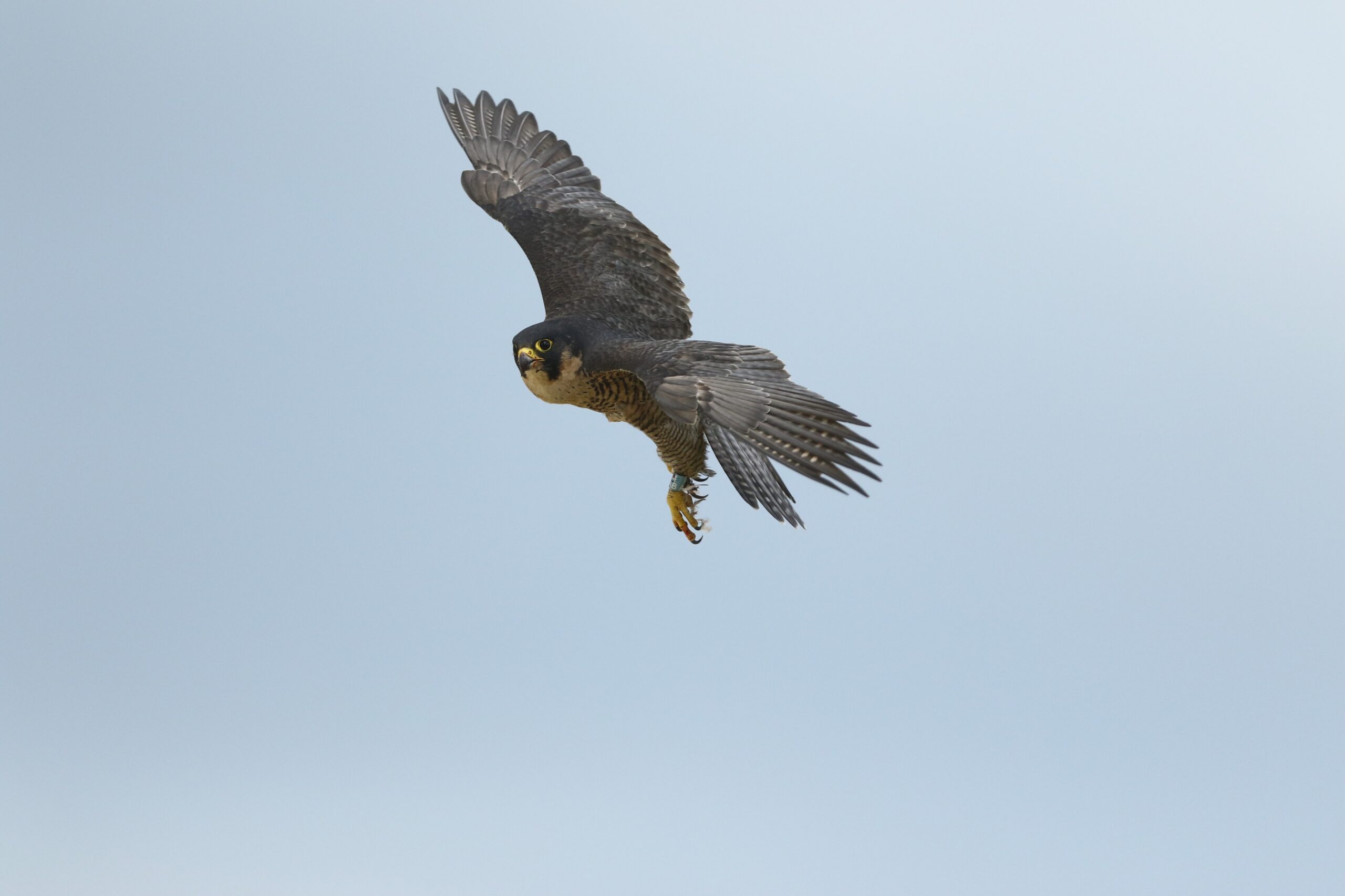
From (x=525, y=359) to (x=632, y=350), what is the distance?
725 millimetres

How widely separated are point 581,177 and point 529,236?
97 cm

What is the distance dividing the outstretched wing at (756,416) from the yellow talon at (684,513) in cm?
141

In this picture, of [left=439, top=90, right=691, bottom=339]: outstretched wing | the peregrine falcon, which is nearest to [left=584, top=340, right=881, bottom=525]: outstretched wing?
the peregrine falcon

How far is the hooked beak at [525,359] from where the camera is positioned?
27.0ft

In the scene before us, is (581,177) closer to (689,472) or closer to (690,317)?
(690,317)

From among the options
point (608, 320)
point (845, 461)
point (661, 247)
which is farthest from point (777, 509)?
point (661, 247)

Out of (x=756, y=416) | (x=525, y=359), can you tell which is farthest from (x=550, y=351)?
(x=756, y=416)

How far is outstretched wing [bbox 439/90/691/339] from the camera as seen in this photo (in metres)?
9.30

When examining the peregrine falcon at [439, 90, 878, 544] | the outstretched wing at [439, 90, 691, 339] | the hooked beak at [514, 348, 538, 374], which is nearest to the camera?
the peregrine falcon at [439, 90, 878, 544]

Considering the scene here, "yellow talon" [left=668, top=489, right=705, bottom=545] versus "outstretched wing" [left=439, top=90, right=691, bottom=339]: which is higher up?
"outstretched wing" [left=439, top=90, right=691, bottom=339]

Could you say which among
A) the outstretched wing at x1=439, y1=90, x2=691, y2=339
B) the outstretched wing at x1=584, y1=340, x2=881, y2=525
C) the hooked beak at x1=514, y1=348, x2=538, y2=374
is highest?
the outstretched wing at x1=439, y1=90, x2=691, y2=339

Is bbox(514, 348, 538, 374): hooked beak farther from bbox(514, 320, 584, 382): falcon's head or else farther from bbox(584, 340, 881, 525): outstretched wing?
bbox(584, 340, 881, 525): outstretched wing

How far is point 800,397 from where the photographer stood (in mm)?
7070

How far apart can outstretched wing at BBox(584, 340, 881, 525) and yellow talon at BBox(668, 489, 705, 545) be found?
1409 mm
